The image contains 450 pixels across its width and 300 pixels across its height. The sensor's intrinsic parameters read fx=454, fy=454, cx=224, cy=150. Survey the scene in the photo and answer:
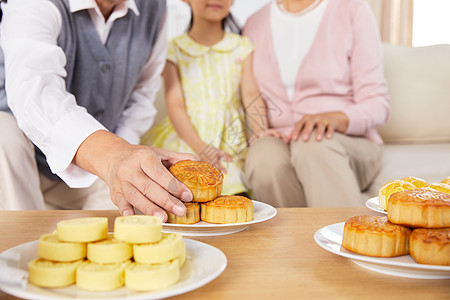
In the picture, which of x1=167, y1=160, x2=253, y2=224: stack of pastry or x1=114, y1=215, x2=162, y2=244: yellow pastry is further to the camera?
x1=167, y1=160, x2=253, y2=224: stack of pastry

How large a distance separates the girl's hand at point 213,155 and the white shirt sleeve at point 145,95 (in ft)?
0.76

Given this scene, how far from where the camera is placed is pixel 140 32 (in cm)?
Answer: 149

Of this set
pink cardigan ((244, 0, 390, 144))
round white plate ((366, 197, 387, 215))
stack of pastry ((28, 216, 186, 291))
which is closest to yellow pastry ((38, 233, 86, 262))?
stack of pastry ((28, 216, 186, 291))

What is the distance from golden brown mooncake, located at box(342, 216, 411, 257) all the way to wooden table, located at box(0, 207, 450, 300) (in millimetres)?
30

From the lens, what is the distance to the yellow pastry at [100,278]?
1.54 ft

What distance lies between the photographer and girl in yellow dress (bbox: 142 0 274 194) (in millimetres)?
1769

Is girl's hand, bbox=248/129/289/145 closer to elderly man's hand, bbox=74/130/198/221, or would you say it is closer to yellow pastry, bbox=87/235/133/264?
elderly man's hand, bbox=74/130/198/221

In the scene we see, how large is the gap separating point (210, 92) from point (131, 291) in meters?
1.39

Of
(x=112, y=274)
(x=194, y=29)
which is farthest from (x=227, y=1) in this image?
(x=112, y=274)

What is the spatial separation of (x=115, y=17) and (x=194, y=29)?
1.84 ft

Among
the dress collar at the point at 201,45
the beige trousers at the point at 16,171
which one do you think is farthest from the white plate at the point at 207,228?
the dress collar at the point at 201,45

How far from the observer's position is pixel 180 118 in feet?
5.75

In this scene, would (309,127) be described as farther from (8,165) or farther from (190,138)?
(8,165)

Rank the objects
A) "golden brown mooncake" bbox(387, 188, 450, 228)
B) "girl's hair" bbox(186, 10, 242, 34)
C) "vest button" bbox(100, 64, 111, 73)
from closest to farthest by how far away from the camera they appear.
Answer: "golden brown mooncake" bbox(387, 188, 450, 228) < "vest button" bbox(100, 64, 111, 73) < "girl's hair" bbox(186, 10, 242, 34)
